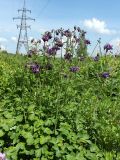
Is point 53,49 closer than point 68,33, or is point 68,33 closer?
point 53,49

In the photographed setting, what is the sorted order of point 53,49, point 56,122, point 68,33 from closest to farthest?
point 56,122
point 53,49
point 68,33

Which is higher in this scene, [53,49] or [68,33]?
[68,33]

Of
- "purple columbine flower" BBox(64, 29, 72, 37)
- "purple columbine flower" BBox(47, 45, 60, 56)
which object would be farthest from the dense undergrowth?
"purple columbine flower" BBox(64, 29, 72, 37)

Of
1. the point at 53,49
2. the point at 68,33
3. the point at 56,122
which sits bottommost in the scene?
the point at 56,122

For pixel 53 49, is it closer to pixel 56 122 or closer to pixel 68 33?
pixel 68 33

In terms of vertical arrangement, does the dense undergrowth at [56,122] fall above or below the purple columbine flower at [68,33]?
below

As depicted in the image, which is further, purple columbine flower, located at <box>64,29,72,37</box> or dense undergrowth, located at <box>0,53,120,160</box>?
purple columbine flower, located at <box>64,29,72,37</box>

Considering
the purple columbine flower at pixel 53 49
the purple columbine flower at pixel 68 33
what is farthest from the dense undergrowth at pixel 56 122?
the purple columbine flower at pixel 68 33

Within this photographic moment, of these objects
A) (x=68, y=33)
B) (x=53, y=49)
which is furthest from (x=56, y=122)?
(x=68, y=33)

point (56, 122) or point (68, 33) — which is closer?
point (56, 122)

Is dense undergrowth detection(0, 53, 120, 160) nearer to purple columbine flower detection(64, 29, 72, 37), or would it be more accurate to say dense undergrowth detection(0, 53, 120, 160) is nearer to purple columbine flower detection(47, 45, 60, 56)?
purple columbine flower detection(47, 45, 60, 56)

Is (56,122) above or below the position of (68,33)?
below

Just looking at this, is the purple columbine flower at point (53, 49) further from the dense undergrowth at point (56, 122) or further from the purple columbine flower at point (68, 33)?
the purple columbine flower at point (68, 33)

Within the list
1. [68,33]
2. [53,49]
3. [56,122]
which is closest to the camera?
[56,122]
